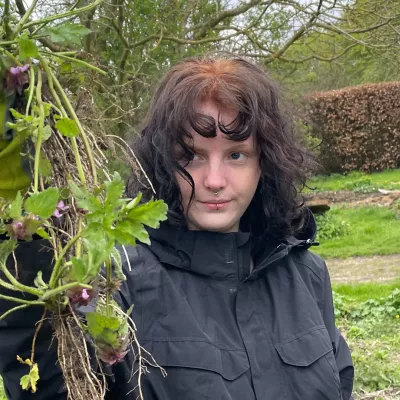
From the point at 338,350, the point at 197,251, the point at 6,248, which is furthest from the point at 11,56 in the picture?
the point at 338,350

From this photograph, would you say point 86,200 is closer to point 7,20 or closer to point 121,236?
point 121,236

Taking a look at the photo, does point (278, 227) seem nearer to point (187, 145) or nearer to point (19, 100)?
point (187, 145)

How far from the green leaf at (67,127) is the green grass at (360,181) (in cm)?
1147

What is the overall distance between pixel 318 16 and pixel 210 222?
6.89m

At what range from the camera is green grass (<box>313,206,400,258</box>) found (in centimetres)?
838

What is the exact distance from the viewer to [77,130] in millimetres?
888

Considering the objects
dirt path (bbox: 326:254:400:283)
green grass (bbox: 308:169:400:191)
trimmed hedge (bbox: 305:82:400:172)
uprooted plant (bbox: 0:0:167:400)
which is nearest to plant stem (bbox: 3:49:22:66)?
uprooted plant (bbox: 0:0:167:400)

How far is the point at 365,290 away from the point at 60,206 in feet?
19.9

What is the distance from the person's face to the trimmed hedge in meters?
13.8

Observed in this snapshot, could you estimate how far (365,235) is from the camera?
9.17 meters

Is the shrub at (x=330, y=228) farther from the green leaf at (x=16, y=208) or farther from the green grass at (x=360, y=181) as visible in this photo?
the green leaf at (x=16, y=208)

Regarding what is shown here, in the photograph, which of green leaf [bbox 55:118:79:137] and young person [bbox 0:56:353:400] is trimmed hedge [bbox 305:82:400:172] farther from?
green leaf [bbox 55:118:79:137]

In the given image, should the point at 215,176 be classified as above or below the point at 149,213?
below

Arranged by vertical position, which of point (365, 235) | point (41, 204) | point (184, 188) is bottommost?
point (365, 235)
